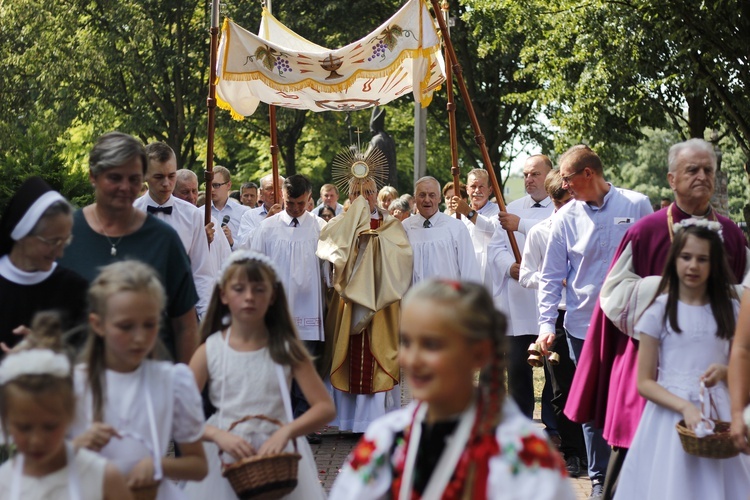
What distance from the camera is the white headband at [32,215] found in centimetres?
455

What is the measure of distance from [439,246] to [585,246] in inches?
126

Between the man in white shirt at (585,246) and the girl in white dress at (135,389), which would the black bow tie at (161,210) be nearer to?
the man in white shirt at (585,246)

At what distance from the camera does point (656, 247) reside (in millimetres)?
6211

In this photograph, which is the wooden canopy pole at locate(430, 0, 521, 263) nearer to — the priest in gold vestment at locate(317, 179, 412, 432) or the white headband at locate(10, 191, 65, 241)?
the priest in gold vestment at locate(317, 179, 412, 432)

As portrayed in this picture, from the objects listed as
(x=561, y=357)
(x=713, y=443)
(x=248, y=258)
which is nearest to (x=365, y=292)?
(x=561, y=357)

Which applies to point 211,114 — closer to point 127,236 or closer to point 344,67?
point 344,67

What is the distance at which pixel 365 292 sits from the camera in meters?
10.5

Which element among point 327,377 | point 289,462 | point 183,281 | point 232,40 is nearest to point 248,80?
point 232,40

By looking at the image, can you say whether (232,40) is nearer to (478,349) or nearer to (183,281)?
(183,281)

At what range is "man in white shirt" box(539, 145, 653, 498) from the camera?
7797mm

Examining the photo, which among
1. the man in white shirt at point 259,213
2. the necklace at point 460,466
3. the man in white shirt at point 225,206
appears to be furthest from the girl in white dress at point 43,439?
the man in white shirt at point 225,206

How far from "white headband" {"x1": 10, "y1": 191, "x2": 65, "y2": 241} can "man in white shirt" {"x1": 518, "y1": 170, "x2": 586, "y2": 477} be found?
4.73 metres

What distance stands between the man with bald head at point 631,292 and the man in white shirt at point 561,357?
178cm

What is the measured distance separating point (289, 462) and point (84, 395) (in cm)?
89
